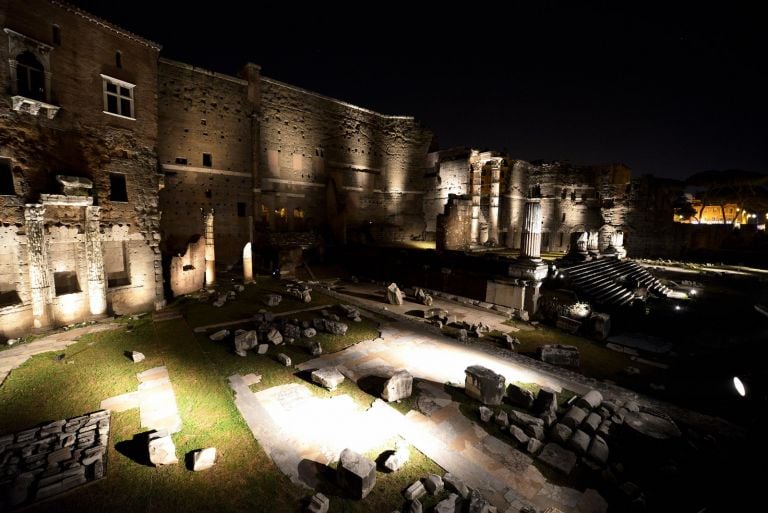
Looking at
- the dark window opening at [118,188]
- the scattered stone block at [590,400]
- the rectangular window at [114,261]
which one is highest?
the dark window opening at [118,188]

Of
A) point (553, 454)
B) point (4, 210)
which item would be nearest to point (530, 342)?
point (553, 454)

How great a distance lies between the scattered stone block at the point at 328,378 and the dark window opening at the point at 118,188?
416 inches

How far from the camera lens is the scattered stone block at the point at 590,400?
19.6 feet

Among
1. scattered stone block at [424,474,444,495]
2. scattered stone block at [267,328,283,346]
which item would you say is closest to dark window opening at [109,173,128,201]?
scattered stone block at [267,328,283,346]

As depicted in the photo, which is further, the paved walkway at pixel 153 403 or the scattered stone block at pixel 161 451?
the paved walkway at pixel 153 403

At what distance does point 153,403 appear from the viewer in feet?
20.5

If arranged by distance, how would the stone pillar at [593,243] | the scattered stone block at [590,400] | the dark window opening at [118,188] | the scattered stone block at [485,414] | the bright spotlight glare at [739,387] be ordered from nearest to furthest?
the bright spotlight glare at [739,387] < the scattered stone block at [485,414] < the scattered stone block at [590,400] < the dark window opening at [118,188] < the stone pillar at [593,243]

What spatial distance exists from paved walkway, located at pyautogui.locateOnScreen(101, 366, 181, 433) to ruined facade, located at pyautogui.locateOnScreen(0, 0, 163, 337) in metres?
5.84

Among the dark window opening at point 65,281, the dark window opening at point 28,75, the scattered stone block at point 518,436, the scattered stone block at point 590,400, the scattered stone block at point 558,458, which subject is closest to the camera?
the scattered stone block at point 558,458

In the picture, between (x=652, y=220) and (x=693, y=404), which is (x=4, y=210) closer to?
(x=693, y=404)

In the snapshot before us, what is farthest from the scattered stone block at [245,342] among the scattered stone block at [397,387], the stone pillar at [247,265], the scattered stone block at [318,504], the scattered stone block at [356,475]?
the stone pillar at [247,265]

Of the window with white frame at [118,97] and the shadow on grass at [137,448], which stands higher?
the window with white frame at [118,97]

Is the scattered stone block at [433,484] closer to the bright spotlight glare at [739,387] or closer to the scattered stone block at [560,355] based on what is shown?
the bright spotlight glare at [739,387]

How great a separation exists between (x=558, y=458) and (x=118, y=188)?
15488 mm
